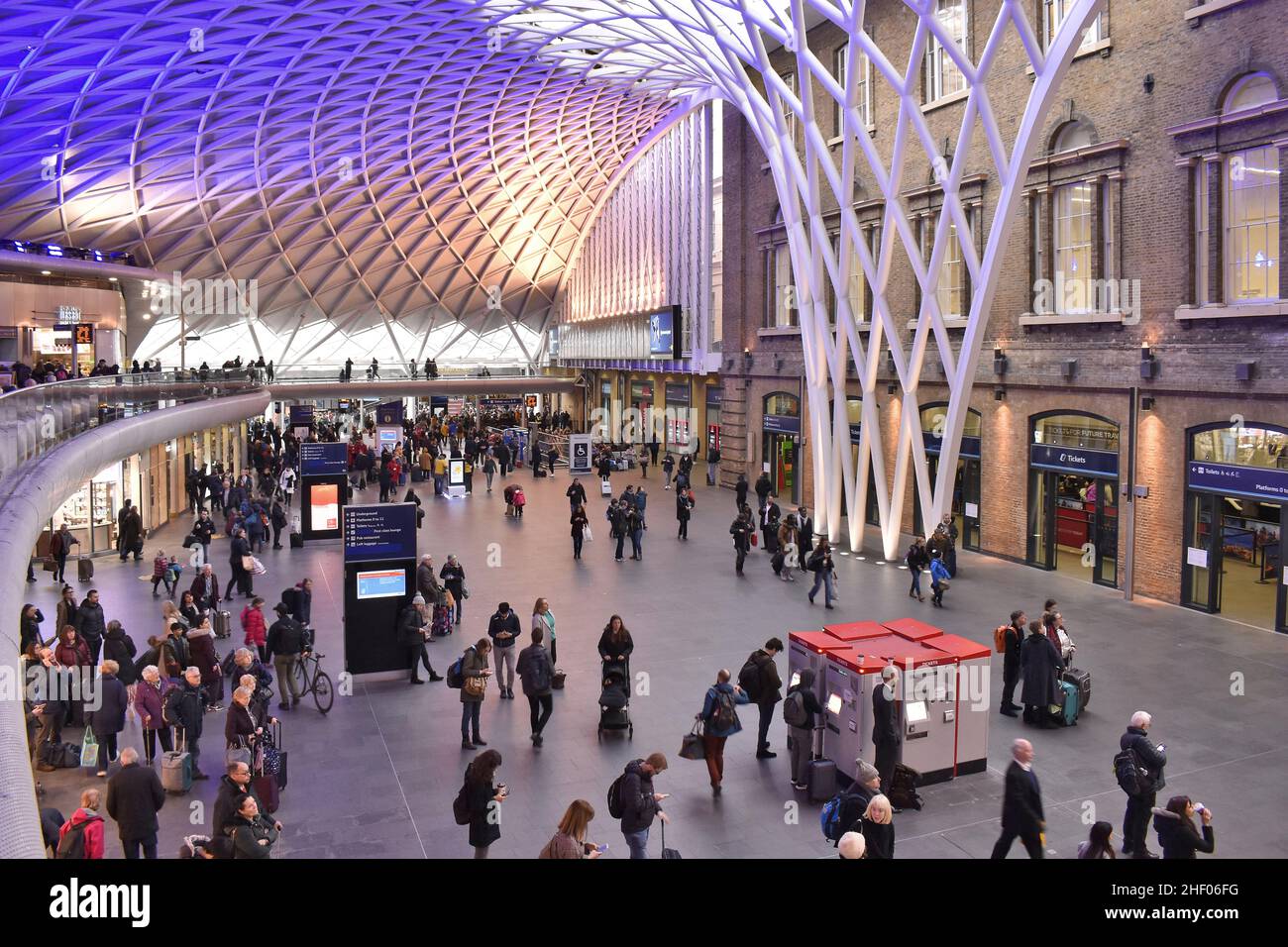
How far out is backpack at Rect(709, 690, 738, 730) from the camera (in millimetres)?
10781

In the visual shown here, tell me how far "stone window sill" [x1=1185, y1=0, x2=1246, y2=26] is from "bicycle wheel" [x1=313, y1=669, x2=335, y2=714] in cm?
1905

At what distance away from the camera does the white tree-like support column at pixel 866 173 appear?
20.5 m

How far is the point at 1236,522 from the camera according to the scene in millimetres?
19469

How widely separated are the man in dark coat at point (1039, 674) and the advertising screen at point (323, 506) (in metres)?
19.8

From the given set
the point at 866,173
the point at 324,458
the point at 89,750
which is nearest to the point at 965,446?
the point at 866,173

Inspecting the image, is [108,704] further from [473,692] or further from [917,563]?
[917,563]

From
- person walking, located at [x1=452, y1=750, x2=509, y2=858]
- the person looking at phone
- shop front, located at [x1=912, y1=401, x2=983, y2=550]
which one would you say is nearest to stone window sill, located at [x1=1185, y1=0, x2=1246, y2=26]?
shop front, located at [x1=912, y1=401, x2=983, y2=550]

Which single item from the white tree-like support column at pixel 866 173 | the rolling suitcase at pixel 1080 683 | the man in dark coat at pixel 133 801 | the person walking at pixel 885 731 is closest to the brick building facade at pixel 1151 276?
the white tree-like support column at pixel 866 173

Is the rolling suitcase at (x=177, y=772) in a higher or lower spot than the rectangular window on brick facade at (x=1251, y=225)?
lower

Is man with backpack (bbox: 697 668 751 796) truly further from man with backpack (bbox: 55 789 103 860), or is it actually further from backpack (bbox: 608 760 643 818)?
man with backpack (bbox: 55 789 103 860)

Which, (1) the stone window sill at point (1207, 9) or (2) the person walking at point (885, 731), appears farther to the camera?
(1) the stone window sill at point (1207, 9)

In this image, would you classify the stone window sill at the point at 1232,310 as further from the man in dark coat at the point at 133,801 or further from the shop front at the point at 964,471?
the man in dark coat at the point at 133,801
